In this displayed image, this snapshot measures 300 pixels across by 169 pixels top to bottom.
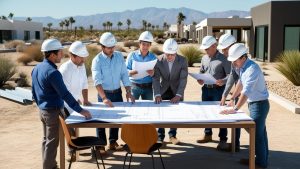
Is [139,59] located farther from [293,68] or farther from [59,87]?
[293,68]

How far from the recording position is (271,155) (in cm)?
711

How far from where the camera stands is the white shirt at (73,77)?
654 cm

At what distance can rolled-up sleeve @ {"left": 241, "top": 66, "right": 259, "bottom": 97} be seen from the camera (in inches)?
225

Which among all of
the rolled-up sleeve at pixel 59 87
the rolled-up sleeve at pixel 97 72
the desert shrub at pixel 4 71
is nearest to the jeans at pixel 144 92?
the rolled-up sleeve at pixel 97 72

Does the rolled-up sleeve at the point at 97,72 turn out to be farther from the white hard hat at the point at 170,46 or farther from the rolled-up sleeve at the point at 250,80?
the rolled-up sleeve at the point at 250,80

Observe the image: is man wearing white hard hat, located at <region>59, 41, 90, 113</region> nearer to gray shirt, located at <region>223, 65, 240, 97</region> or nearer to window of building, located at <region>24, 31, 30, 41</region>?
gray shirt, located at <region>223, 65, 240, 97</region>

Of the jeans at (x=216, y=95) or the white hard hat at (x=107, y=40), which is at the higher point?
the white hard hat at (x=107, y=40)

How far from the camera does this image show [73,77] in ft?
21.7

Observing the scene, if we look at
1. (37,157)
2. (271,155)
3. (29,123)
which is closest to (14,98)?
(29,123)

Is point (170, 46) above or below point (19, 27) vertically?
below

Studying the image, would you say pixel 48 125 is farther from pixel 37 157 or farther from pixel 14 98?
pixel 14 98

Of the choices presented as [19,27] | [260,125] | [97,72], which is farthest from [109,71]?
[19,27]

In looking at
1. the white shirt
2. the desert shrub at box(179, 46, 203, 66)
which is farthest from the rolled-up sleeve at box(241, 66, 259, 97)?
the desert shrub at box(179, 46, 203, 66)

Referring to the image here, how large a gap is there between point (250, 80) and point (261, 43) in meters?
24.7
